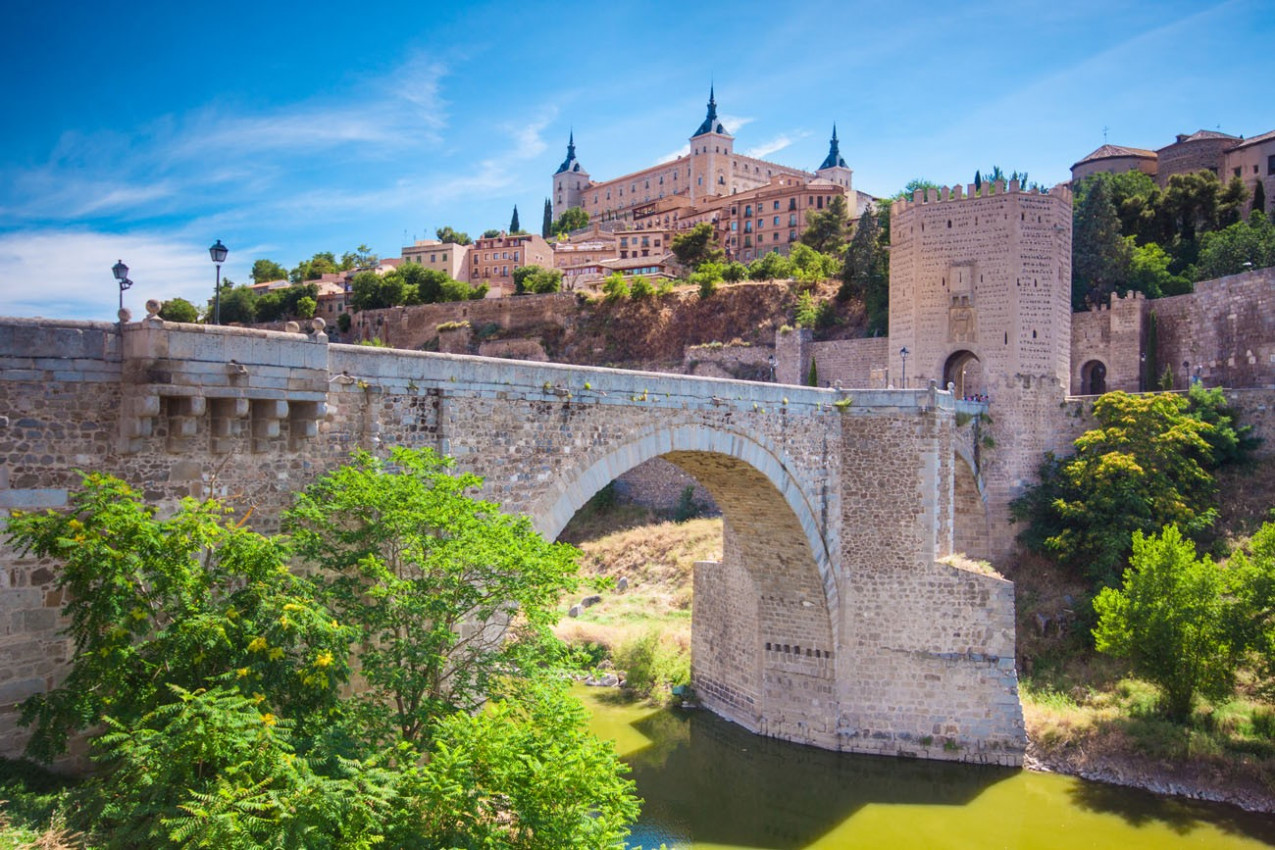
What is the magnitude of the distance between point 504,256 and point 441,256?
6.27 metres

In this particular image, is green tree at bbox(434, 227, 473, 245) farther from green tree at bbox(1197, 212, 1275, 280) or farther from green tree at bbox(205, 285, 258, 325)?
green tree at bbox(1197, 212, 1275, 280)

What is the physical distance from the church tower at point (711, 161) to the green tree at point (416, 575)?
76.5m

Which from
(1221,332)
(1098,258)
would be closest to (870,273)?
(1098,258)

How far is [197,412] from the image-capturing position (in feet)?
26.0

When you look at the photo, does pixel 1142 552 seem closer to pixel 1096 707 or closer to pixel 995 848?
pixel 1096 707

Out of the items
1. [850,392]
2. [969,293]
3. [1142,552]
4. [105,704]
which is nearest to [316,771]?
[105,704]

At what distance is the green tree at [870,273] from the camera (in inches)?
1464

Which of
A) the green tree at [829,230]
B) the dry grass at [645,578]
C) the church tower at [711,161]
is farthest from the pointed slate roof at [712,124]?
the dry grass at [645,578]

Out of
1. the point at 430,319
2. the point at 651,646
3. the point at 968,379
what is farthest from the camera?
the point at 430,319

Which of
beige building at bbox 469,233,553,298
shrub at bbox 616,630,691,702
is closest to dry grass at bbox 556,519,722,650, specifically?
shrub at bbox 616,630,691,702

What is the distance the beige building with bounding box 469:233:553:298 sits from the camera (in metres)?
67.3

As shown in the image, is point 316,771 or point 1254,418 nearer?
point 316,771

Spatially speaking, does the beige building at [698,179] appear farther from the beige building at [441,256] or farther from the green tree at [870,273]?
the green tree at [870,273]

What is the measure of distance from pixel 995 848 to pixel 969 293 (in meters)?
16.4
